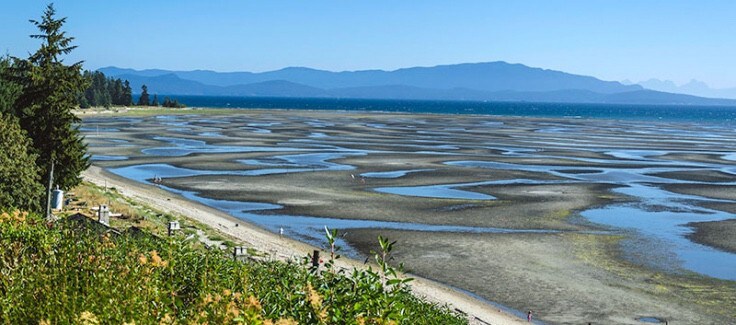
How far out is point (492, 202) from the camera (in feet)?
166

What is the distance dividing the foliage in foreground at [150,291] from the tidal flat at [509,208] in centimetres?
1610

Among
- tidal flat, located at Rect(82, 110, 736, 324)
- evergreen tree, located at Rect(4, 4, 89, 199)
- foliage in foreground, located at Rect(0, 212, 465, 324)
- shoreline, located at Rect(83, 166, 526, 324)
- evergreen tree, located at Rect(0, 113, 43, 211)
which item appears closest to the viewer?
foliage in foreground, located at Rect(0, 212, 465, 324)

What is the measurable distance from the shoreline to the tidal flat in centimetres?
120

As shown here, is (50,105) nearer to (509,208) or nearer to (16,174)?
(16,174)

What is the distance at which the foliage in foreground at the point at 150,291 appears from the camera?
982 centimetres

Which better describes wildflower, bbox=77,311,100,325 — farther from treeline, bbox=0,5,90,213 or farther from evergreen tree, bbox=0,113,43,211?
treeline, bbox=0,5,90,213

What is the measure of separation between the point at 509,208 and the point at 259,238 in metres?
17.6

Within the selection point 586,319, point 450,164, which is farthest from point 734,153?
point 586,319

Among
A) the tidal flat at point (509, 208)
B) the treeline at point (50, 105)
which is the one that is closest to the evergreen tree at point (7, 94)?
the treeline at point (50, 105)

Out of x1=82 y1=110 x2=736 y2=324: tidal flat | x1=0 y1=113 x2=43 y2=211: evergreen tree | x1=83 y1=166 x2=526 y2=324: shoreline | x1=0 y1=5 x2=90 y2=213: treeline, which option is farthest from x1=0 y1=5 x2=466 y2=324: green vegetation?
x1=0 y1=5 x2=90 y2=213: treeline

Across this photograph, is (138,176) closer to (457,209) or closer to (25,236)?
(457,209)

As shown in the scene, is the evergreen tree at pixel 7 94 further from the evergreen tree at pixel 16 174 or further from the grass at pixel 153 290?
the grass at pixel 153 290

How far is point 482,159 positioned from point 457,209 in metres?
32.3

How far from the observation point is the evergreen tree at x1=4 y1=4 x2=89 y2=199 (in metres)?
38.3
